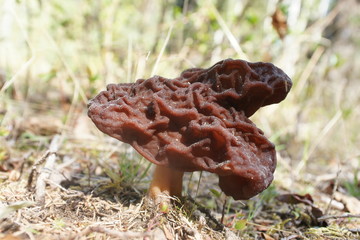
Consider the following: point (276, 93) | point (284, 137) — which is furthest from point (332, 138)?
point (276, 93)

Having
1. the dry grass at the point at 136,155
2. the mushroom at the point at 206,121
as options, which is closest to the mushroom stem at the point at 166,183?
the mushroom at the point at 206,121

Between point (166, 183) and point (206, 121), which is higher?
point (206, 121)

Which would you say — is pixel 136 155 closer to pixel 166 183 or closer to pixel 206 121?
pixel 166 183

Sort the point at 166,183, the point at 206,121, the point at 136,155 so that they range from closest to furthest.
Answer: the point at 206,121 → the point at 166,183 → the point at 136,155

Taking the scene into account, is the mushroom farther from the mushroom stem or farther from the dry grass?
the dry grass

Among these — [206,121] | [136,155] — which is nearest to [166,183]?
[206,121]

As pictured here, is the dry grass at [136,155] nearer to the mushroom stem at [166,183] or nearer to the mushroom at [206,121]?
the mushroom stem at [166,183]
